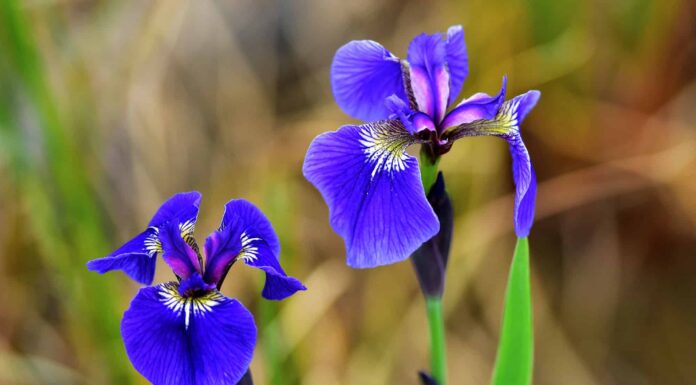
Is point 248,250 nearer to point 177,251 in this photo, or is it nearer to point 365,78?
point 177,251

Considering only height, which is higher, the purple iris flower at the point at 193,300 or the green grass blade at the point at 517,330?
the purple iris flower at the point at 193,300

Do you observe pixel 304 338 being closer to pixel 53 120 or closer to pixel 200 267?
pixel 53 120

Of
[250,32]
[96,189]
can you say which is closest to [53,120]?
[96,189]

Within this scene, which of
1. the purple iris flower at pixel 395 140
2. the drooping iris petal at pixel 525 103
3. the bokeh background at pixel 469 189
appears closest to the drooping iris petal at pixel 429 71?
the purple iris flower at pixel 395 140

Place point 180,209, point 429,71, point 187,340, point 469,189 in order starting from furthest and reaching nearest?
1. point 469,189
2. point 429,71
3. point 180,209
4. point 187,340

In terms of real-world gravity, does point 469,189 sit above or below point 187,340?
below

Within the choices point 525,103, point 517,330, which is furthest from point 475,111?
point 517,330

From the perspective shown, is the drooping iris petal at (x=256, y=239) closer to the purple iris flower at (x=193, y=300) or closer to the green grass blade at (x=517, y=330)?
the purple iris flower at (x=193, y=300)

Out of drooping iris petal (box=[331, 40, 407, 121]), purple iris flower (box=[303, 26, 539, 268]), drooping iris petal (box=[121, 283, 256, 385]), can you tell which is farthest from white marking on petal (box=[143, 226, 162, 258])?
drooping iris petal (box=[331, 40, 407, 121])
